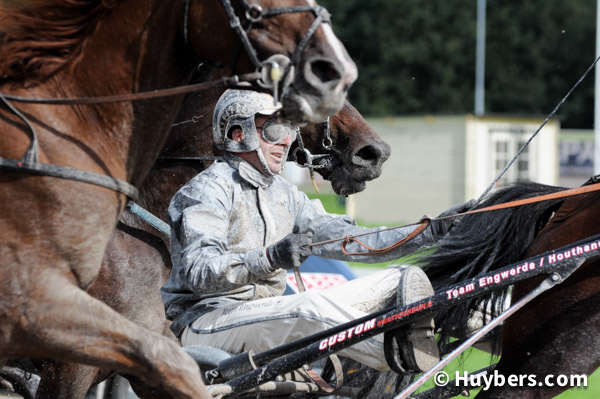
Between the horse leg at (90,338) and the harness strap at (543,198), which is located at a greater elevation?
the harness strap at (543,198)

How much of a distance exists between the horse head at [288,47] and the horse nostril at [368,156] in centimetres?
154

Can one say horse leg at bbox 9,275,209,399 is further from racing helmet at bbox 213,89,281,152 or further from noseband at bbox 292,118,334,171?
noseband at bbox 292,118,334,171

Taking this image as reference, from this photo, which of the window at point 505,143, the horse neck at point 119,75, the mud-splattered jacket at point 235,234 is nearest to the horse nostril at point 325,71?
the horse neck at point 119,75

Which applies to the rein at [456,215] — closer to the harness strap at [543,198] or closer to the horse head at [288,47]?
the harness strap at [543,198]

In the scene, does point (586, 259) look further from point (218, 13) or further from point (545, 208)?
point (218, 13)

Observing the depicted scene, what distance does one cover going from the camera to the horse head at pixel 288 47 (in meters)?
2.43

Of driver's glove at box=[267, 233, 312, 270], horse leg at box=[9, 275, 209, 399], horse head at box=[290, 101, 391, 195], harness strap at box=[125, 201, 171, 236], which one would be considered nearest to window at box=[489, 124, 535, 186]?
horse head at box=[290, 101, 391, 195]

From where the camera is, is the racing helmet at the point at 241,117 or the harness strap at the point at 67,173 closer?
the harness strap at the point at 67,173

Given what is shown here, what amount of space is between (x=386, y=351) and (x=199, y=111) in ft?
5.42

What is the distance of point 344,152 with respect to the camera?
412cm

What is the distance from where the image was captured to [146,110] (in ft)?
8.75

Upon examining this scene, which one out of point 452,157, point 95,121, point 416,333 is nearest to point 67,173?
point 95,121

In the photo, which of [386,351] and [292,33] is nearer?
[292,33]

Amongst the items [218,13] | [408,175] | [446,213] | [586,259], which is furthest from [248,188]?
[408,175]
